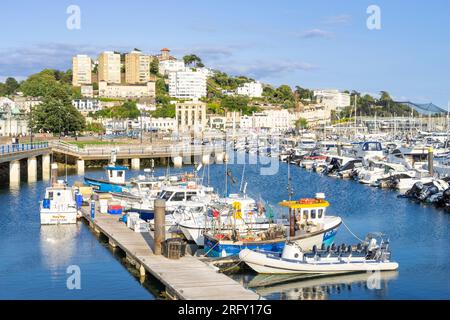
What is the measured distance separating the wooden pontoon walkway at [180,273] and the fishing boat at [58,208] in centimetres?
501

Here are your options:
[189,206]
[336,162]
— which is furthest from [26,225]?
[336,162]

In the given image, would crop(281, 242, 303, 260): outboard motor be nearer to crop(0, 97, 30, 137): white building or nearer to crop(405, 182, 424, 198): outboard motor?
crop(405, 182, 424, 198): outboard motor

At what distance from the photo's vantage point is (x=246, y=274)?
96.3 feet

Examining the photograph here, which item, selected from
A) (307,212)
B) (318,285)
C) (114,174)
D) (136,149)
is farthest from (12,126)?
(318,285)

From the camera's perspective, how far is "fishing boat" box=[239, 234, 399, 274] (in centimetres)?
2894

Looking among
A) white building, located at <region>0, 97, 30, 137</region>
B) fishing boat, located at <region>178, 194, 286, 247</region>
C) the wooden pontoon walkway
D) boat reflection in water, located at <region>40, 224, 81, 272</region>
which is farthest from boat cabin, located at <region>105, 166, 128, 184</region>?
white building, located at <region>0, 97, 30, 137</region>

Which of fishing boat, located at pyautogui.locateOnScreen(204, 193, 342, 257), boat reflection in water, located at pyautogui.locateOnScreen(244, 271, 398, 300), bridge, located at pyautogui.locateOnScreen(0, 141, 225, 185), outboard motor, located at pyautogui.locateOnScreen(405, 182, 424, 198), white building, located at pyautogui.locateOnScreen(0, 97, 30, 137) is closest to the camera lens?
boat reflection in water, located at pyautogui.locateOnScreen(244, 271, 398, 300)

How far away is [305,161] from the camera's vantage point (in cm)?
8725

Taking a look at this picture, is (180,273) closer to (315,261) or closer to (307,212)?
(315,261)

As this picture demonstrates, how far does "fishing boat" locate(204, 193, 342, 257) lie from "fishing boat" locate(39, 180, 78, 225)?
10307 mm

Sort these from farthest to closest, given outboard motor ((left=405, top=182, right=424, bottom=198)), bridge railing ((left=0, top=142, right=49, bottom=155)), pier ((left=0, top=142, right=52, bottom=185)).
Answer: bridge railing ((left=0, top=142, right=49, bottom=155)), pier ((left=0, top=142, right=52, bottom=185)), outboard motor ((left=405, top=182, right=424, bottom=198))

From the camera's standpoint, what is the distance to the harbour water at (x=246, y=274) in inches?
1070

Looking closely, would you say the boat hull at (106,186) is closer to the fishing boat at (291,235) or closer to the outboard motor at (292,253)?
the fishing boat at (291,235)

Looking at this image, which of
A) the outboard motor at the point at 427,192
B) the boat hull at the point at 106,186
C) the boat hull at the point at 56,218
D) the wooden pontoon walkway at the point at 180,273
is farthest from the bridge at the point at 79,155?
the outboard motor at the point at 427,192
